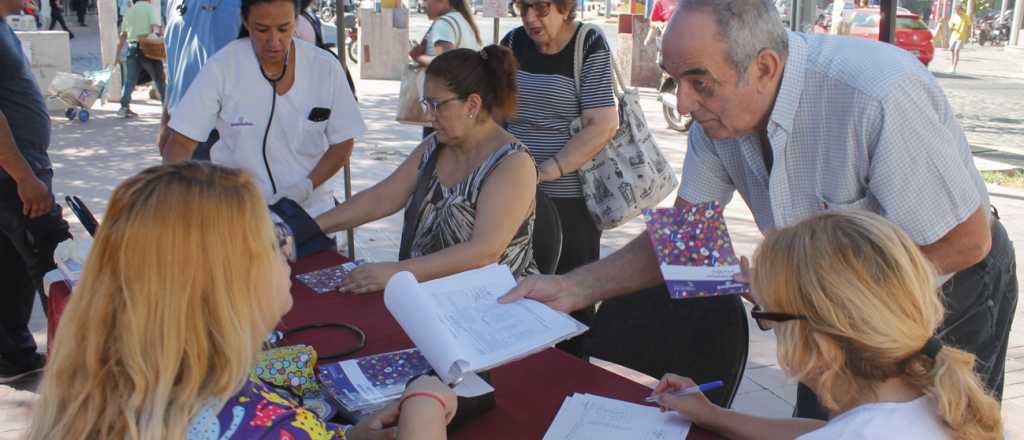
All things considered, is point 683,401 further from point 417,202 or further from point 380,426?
point 417,202

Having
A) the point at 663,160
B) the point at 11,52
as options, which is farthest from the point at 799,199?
the point at 11,52

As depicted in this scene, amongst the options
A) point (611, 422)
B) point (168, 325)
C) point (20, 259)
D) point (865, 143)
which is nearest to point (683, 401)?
point (611, 422)

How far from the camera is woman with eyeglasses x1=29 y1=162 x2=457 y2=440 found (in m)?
1.33

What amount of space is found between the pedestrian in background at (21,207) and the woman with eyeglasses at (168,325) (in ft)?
8.02

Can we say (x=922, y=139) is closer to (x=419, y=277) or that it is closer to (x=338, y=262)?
(x=419, y=277)

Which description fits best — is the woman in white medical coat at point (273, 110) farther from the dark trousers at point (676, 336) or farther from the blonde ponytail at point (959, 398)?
the blonde ponytail at point (959, 398)

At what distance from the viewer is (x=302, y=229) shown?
119 inches

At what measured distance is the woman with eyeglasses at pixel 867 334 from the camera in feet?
4.61

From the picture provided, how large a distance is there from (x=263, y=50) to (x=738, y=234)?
12.8ft

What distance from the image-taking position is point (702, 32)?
6.54ft

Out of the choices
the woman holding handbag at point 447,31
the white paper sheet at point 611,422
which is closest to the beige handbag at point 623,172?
the woman holding handbag at point 447,31

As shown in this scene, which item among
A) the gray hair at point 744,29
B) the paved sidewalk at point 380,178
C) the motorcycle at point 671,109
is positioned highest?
the gray hair at point 744,29

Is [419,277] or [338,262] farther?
[338,262]

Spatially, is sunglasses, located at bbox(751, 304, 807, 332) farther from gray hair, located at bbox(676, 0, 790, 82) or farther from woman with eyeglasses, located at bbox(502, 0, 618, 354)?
woman with eyeglasses, located at bbox(502, 0, 618, 354)
